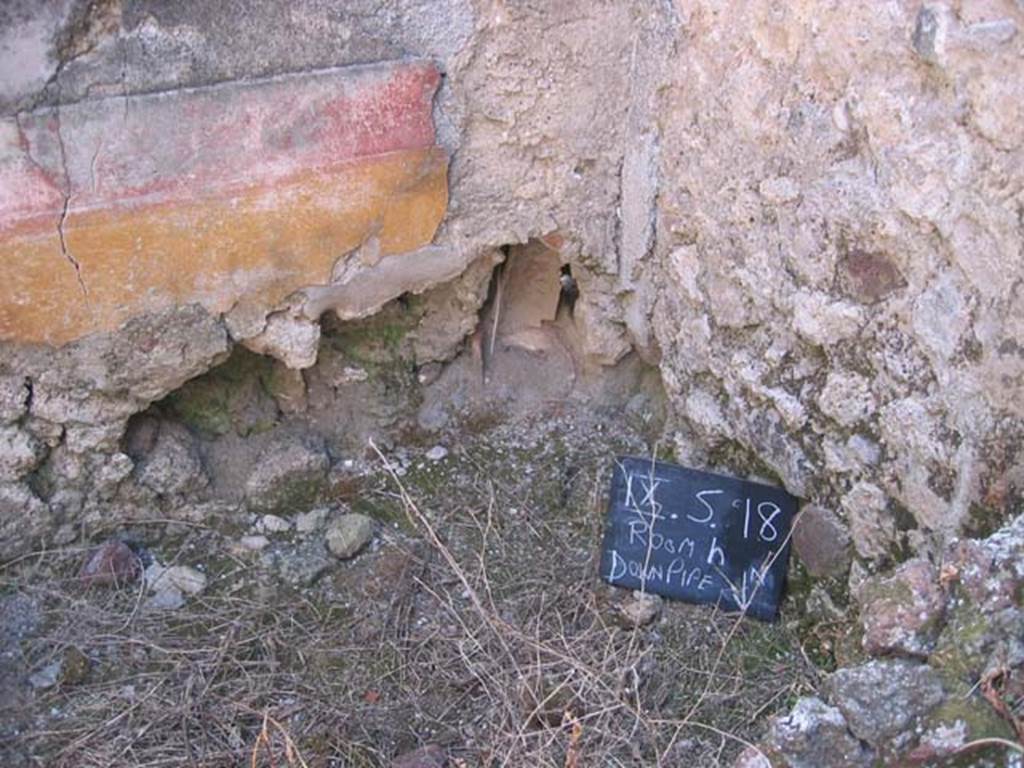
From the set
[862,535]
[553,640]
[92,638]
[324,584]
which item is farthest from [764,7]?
[92,638]

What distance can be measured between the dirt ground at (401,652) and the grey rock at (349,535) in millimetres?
26

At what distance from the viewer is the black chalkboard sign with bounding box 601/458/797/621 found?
9.03 ft

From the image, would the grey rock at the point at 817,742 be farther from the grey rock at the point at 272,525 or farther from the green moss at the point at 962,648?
the grey rock at the point at 272,525

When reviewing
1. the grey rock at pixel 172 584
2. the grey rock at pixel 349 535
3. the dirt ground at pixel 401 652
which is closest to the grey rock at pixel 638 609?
the dirt ground at pixel 401 652

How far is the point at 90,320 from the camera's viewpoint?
268 cm

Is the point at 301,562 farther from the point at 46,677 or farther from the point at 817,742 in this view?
the point at 817,742

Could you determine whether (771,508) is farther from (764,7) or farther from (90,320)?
(90,320)

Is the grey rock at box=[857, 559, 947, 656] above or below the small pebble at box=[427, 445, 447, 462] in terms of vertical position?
above

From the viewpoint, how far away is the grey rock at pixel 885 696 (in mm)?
1812

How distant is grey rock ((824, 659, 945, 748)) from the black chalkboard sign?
0.85 metres

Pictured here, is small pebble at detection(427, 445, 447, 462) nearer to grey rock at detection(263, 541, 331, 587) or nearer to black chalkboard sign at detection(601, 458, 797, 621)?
grey rock at detection(263, 541, 331, 587)

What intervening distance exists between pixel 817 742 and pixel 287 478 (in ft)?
4.92

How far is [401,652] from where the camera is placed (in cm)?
268

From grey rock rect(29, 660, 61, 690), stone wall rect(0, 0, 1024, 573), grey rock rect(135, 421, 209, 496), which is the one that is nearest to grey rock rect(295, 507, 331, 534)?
grey rock rect(135, 421, 209, 496)
